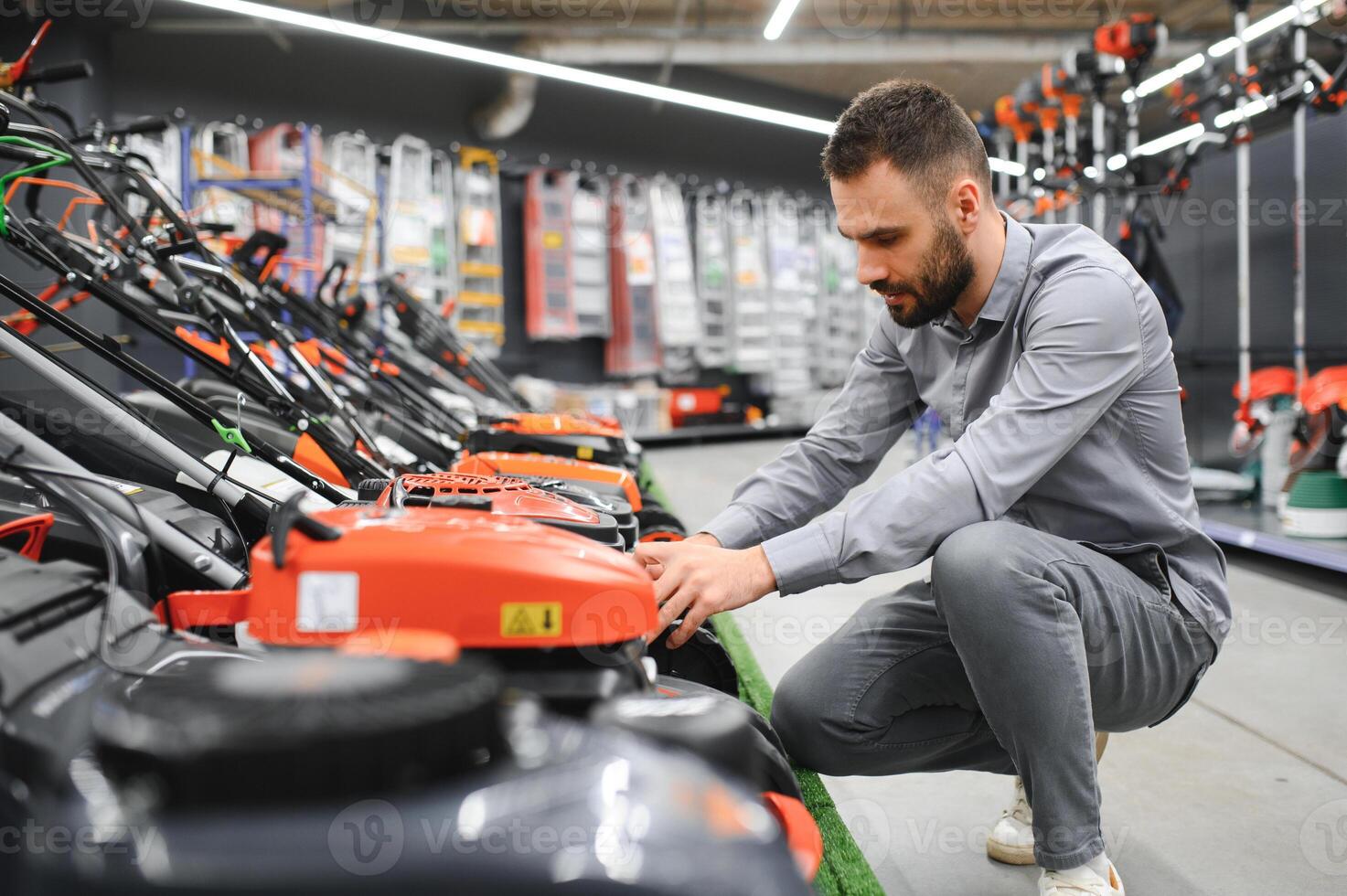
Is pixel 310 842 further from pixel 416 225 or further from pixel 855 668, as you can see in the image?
pixel 416 225

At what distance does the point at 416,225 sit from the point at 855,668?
206 inches

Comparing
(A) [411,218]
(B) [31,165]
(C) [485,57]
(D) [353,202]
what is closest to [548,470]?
(B) [31,165]

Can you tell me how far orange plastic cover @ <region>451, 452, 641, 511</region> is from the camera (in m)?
2.12

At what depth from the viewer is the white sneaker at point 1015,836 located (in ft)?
4.37

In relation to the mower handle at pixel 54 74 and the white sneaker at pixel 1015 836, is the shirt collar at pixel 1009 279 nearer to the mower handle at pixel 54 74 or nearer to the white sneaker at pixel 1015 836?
the white sneaker at pixel 1015 836

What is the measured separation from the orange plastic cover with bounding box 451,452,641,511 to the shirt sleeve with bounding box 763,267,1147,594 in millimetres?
1058

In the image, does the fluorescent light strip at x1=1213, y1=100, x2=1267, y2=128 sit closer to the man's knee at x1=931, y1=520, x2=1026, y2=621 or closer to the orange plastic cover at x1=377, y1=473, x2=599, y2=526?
the man's knee at x1=931, y1=520, x2=1026, y2=621

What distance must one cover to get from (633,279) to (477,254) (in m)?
1.28

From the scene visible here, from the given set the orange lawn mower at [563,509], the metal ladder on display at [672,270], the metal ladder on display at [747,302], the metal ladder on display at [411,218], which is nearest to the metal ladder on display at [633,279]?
the metal ladder on display at [672,270]

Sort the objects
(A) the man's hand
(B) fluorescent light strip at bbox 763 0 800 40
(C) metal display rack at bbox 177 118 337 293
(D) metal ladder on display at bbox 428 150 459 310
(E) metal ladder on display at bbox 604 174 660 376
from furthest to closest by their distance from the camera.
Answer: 1. (E) metal ladder on display at bbox 604 174 660 376
2. (D) metal ladder on display at bbox 428 150 459 310
3. (B) fluorescent light strip at bbox 763 0 800 40
4. (C) metal display rack at bbox 177 118 337 293
5. (A) the man's hand

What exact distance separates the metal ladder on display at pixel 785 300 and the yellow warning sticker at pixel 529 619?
7316mm

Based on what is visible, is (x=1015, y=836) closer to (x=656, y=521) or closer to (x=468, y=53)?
(x=656, y=521)

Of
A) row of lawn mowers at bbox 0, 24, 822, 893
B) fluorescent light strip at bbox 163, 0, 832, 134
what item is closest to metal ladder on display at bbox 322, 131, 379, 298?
fluorescent light strip at bbox 163, 0, 832, 134

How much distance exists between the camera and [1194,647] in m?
1.21
